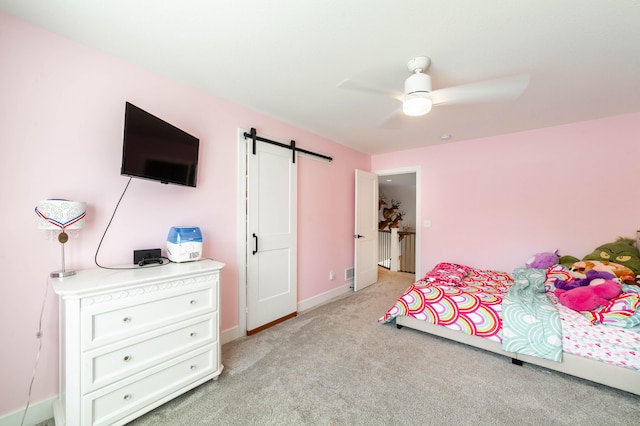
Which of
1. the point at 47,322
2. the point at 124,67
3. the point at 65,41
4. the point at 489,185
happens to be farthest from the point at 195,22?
the point at 489,185

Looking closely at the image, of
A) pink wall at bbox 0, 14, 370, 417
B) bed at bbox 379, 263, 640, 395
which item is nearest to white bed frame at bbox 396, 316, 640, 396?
bed at bbox 379, 263, 640, 395

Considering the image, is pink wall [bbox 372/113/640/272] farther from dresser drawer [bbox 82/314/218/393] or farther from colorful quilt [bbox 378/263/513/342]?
dresser drawer [bbox 82/314/218/393]

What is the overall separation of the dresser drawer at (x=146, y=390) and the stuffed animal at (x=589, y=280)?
10.3 feet

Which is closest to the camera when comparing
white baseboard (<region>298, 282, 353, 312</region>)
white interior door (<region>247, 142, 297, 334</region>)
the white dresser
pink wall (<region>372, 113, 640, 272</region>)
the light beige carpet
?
the white dresser

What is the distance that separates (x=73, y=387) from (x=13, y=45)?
197 centimetres

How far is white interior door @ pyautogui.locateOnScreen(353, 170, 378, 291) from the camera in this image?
407 cm

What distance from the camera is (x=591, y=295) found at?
2.01 meters

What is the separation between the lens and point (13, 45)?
1.44 meters

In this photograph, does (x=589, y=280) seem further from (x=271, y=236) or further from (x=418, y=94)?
(x=271, y=236)

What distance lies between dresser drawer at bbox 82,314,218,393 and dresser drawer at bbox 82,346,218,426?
56mm

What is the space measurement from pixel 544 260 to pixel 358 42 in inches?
130

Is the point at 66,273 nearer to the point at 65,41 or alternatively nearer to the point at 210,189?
the point at 210,189

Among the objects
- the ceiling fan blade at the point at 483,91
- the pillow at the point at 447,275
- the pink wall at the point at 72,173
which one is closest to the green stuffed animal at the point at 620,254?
the pillow at the point at 447,275

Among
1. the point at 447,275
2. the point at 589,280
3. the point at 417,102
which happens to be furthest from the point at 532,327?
the point at 417,102
